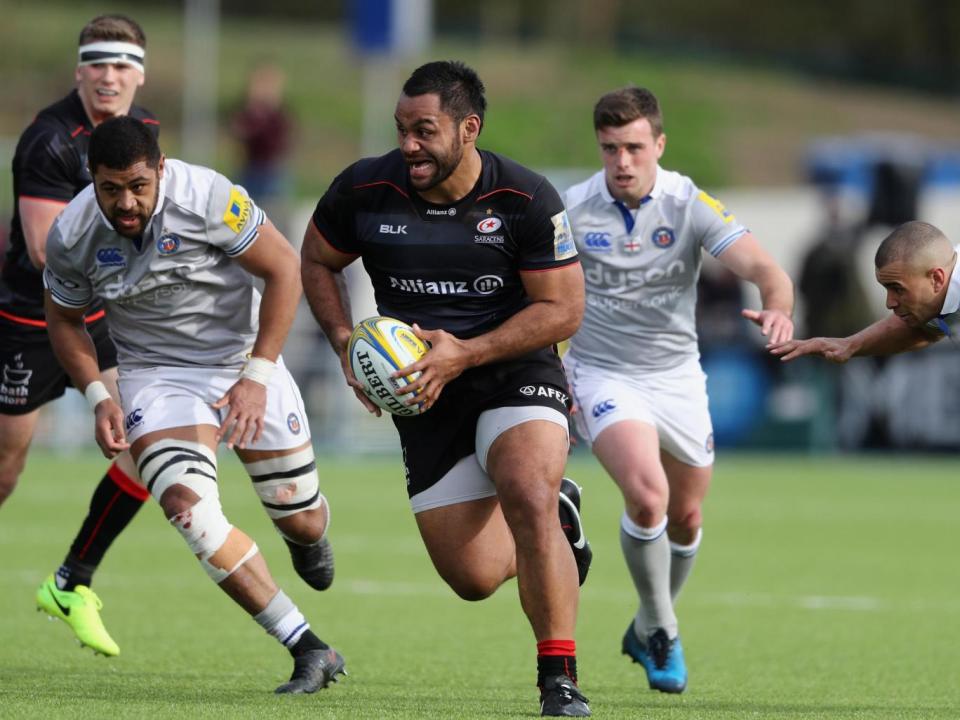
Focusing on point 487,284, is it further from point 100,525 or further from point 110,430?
point 100,525

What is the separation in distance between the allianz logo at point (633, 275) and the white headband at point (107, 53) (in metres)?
2.38

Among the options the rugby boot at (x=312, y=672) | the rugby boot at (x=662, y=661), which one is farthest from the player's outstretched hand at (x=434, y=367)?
the rugby boot at (x=662, y=661)

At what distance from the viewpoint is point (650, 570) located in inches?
317

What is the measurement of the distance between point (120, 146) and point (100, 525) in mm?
2130

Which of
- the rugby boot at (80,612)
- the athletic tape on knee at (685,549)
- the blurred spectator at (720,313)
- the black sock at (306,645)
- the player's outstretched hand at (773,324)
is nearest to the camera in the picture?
the player's outstretched hand at (773,324)

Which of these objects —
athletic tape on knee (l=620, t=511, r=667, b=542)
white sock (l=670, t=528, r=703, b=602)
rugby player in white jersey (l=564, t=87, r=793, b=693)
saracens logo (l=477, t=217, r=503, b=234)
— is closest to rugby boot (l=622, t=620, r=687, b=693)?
rugby player in white jersey (l=564, t=87, r=793, b=693)

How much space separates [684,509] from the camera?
855 cm

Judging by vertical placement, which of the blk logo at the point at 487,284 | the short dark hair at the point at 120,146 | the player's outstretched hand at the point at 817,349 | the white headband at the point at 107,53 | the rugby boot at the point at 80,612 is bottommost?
the rugby boot at the point at 80,612

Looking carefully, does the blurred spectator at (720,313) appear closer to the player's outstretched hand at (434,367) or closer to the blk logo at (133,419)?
the blk logo at (133,419)

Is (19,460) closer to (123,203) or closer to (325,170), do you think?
(123,203)

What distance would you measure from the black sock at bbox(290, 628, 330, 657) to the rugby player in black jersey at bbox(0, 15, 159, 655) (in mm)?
1055

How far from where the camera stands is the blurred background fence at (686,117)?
20703mm

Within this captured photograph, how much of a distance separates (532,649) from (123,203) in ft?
11.1

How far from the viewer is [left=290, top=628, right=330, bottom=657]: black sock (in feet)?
23.6
